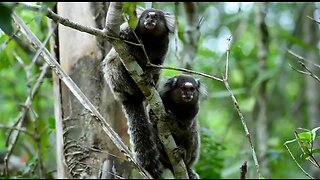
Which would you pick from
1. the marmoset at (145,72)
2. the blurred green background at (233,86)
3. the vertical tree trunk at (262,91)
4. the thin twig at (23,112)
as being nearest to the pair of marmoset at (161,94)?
the marmoset at (145,72)

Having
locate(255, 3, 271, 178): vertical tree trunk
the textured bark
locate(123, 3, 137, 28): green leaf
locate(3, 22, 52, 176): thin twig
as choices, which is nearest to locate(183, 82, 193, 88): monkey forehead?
the textured bark

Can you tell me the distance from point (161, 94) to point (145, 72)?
0.70 meters

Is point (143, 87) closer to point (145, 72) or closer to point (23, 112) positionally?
point (145, 72)

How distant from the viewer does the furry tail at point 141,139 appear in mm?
5148

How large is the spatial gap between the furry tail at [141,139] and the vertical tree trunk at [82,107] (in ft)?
0.30

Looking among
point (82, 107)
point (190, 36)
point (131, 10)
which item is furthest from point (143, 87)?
point (190, 36)

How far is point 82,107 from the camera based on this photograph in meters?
4.95

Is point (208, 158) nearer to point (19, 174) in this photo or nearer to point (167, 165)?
point (167, 165)

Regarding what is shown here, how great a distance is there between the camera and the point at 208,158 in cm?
642

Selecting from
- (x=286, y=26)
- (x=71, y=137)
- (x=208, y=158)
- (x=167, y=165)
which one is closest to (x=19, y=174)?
(x=71, y=137)

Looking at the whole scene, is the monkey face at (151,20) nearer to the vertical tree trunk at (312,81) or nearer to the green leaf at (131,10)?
the green leaf at (131,10)

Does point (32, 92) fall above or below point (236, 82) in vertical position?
below

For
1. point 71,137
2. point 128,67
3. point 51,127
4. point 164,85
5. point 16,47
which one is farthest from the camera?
point 16,47

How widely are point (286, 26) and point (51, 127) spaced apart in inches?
265
